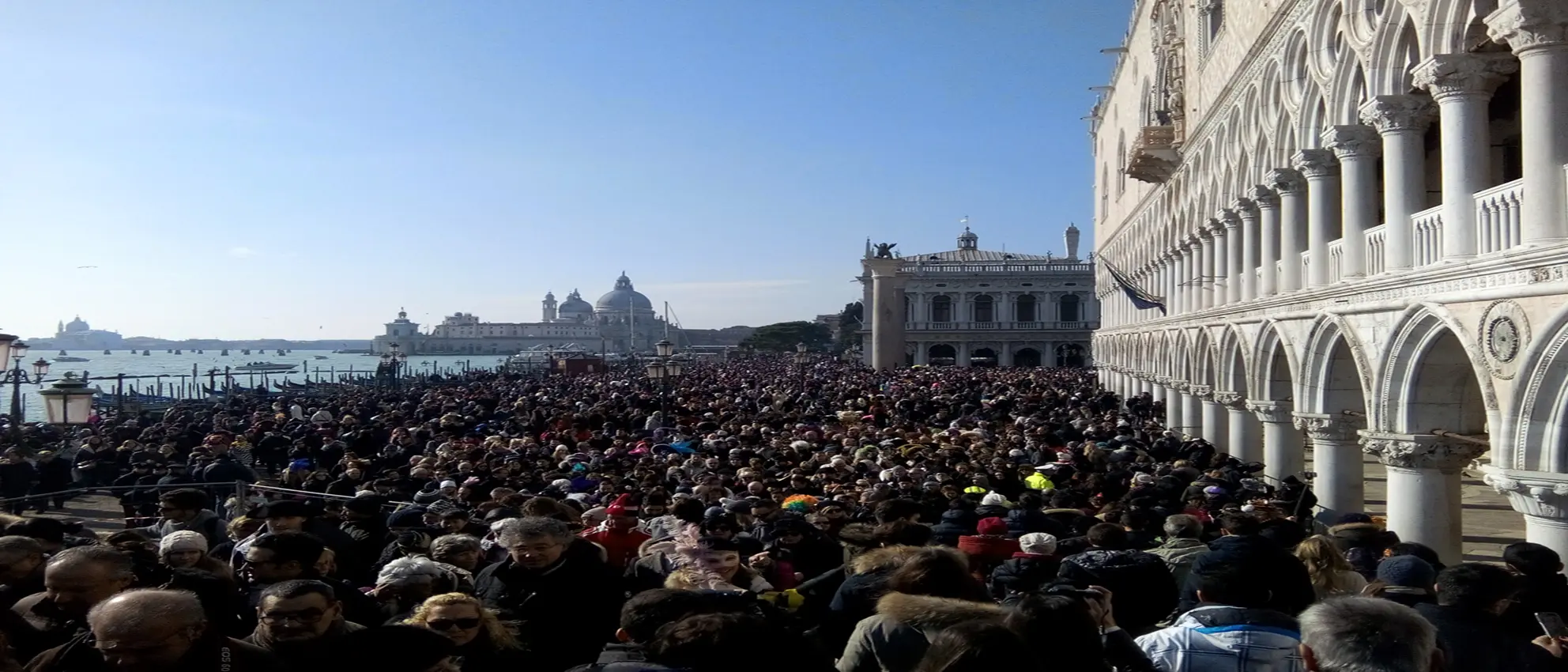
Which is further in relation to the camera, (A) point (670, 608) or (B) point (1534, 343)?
(B) point (1534, 343)

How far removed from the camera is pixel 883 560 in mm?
4539

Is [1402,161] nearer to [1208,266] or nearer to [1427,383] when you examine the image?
[1427,383]

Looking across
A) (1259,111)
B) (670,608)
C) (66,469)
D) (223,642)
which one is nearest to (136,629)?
(223,642)

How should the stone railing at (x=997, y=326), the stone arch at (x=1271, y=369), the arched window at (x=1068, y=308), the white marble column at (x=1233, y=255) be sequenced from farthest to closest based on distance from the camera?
the arched window at (x=1068, y=308) → the stone railing at (x=997, y=326) → the white marble column at (x=1233, y=255) → the stone arch at (x=1271, y=369)

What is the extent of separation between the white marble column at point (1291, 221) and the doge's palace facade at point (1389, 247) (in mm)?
30

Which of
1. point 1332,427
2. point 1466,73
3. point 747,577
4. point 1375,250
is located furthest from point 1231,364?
point 747,577

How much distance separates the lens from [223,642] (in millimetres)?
3361

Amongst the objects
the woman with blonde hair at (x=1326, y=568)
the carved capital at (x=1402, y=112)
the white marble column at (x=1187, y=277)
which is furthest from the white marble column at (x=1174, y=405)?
the woman with blonde hair at (x=1326, y=568)

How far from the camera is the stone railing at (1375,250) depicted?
10.0 metres

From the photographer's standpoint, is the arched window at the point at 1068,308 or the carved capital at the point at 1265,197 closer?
the carved capital at the point at 1265,197

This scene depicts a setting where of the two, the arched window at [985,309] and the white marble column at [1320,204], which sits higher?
the arched window at [985,309]

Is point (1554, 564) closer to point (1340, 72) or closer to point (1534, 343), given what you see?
point (1534, 343)

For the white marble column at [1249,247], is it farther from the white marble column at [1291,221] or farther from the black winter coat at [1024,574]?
the black winter coat at [1024,574]

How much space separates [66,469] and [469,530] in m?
7.71
